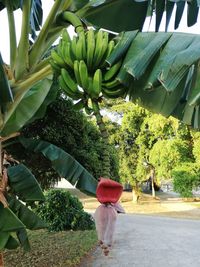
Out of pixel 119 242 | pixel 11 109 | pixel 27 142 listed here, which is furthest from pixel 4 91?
pixel 119 242

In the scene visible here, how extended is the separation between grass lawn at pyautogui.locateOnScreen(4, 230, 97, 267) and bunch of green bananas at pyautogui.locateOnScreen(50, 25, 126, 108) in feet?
16.3

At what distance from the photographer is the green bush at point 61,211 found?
10734 mm

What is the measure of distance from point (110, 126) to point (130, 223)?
7.94 m

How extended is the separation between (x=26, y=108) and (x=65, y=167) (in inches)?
44.8

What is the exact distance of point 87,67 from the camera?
95.9 inches

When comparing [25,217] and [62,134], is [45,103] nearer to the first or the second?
[25,217]

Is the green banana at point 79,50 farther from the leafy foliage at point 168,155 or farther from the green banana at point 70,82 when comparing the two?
the leafy foliage at point 168,155

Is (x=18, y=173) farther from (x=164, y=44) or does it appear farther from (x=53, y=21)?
(x=164, y=44)

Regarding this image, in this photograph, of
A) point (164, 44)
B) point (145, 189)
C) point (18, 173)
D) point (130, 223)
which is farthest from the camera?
point (145, 189)

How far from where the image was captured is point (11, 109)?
4.06 metres

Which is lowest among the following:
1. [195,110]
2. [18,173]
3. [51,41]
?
[18,173]

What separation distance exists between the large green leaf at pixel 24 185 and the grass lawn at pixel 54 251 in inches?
93.3

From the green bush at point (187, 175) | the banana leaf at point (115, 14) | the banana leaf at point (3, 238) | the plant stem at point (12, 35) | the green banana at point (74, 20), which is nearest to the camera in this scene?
the green banana at point (74, 20)

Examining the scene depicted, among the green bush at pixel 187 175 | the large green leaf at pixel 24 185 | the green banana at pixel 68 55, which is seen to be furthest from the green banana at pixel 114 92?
the green bush at pixel 187 175
